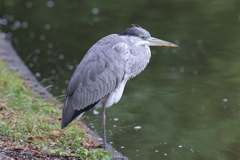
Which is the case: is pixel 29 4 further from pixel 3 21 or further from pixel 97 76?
pixel 97 76

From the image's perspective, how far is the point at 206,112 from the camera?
7.25m

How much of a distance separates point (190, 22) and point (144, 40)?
7.71m

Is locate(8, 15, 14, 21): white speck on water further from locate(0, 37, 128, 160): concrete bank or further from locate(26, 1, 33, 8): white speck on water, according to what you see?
locate(0, 37, 128, 160): concrete bank

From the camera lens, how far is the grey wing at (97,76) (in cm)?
518

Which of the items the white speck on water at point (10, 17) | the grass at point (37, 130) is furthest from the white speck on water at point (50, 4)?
the grass at point (37, 130)

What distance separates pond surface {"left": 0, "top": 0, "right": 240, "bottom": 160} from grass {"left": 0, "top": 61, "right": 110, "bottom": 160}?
2.29 feet

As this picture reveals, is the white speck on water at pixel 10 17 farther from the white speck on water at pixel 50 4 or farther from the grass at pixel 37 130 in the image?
the grass at pixel 37 130

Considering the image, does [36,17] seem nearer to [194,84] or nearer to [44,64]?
[44,64]

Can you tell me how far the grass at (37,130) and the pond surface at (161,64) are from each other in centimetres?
70

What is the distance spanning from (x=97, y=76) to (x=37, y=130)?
101 cm

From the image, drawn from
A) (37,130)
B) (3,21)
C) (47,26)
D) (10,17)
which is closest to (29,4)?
(10,17)

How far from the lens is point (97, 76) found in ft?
17.2

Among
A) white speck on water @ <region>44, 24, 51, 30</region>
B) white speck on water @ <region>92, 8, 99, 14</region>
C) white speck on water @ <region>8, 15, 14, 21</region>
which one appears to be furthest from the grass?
white speck on water @ <region>92, 8, 99, 14</region>

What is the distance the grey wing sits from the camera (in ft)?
17.0
